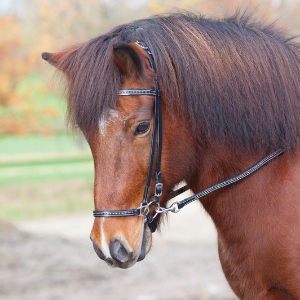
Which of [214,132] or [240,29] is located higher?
[240,29]

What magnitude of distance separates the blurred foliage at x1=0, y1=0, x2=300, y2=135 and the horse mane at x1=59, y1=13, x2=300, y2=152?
20.8 feet

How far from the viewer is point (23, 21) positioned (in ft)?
33.6

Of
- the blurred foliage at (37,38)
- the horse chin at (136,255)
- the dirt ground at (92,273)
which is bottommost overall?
the dirt ground at (92,273)

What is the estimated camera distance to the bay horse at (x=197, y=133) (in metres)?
2.59

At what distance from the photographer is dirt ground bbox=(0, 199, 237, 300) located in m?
5.94

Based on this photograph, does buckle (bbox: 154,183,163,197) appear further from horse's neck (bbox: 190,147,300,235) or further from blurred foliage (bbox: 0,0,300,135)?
blurred foliage (bbox: 0,0,300,135)

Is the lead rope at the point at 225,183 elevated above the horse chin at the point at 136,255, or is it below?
above

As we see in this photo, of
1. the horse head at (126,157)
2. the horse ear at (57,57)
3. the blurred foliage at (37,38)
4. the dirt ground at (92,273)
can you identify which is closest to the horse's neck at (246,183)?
the horse head at (126,157)

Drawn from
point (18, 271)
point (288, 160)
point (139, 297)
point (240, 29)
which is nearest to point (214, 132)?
point (288, 160)

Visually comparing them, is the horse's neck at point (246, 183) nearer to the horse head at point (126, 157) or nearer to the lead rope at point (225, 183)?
Result: the lead rope at point (225, 183)

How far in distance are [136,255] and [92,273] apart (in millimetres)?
4127

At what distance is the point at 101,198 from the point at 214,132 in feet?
2.26

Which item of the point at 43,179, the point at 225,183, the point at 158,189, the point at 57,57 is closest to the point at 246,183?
the point at 225,183

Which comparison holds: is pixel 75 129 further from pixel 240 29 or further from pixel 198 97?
pixel 240 29
